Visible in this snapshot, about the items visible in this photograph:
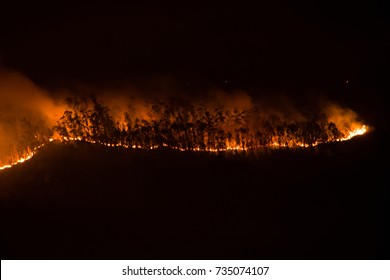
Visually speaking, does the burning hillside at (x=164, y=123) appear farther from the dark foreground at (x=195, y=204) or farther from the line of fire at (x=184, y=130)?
the dark foreground at (x=195, y=204)

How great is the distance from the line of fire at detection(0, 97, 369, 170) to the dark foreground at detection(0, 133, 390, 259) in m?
0.33

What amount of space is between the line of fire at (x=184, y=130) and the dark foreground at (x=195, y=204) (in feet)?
1.07

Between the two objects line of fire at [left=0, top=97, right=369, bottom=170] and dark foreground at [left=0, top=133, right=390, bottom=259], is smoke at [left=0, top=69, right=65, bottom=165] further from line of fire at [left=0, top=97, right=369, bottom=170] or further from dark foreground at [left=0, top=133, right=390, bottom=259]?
dark foreground at [left=0, top=133, right=390, bottom=259]

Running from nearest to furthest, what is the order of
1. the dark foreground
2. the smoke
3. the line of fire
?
the dark foreground < the smoke < the line of fire

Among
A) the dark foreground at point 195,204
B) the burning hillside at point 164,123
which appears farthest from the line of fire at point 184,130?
the dark foreground at point 195,204

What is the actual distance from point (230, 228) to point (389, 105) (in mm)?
5263

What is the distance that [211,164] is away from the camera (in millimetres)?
8305

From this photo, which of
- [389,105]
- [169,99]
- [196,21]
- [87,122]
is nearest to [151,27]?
[196,21]

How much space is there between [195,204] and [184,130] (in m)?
2.35

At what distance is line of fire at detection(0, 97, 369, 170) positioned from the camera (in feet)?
29.5

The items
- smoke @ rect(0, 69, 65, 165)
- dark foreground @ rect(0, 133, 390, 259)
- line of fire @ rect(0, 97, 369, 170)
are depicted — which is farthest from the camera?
line of fire @ rect(0, 97, 369, 170)

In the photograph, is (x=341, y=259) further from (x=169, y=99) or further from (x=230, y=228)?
(x=169, y=99)

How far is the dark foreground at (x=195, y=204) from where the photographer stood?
20.2 ft

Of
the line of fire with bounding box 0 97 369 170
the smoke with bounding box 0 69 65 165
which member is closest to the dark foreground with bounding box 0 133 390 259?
the line of fire with bounding box 0 97 369 170
